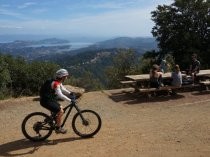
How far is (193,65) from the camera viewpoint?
711 inches

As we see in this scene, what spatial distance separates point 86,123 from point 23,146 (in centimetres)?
155

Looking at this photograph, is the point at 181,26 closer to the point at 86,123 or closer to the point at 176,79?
the point at 176,79

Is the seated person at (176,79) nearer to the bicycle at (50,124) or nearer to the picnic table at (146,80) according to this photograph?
the picnic table at (146,80)

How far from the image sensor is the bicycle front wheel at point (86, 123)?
32.7 feet

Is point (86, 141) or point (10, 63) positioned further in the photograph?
point (10, 63)

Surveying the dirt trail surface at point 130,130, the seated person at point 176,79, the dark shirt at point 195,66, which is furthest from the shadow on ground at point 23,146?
the dark shirt at point 195,66

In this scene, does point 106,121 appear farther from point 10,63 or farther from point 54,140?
point 10,63

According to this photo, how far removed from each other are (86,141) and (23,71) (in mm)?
20568

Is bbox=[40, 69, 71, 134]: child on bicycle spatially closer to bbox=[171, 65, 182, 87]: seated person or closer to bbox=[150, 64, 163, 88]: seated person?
bbox=[150, 64, 163, 88]: seated person

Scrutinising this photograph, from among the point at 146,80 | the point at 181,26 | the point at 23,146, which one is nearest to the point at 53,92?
the point at 23,146

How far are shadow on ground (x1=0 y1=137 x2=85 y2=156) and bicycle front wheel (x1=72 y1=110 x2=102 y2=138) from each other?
193 mm

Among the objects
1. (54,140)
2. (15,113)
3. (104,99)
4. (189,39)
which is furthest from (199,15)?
(54,140)

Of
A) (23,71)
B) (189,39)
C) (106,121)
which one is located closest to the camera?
(106,121)

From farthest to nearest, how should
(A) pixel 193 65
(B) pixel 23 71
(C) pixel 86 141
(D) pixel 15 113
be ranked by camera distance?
(B) pixel 23 71, (A) pixel 193 65, (D) pixel 15 113, (C) pixel 86 141
